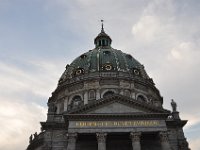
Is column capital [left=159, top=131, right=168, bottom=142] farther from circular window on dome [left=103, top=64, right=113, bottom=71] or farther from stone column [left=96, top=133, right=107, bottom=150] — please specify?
circular window on dome [left=103, top=64, right=113, bottom=71]

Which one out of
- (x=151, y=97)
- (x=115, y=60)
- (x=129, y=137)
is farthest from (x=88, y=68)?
(x=129, y=137)

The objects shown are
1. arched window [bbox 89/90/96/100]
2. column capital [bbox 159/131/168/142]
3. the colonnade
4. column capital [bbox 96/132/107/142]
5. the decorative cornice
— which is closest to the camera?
the colonnade

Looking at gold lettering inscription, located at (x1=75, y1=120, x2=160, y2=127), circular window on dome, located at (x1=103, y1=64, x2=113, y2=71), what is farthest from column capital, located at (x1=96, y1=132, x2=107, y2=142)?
circular window on dome, located at (x1=103, y1=64, x2=113, y2=71)

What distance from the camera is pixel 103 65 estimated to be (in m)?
58.4

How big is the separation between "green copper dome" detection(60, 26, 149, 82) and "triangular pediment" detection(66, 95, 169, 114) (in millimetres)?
16394

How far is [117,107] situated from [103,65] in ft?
61.0

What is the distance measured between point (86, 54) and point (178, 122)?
89.1 ft

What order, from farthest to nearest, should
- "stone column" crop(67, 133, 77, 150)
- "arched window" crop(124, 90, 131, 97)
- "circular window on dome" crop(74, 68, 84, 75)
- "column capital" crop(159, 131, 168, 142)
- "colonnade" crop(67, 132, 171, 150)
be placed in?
"circular window on dome" crop(74, 68, 84, 75)
"arched window" crop(124, 90, 131, 97)
"column capital" crop(159, 131, 168, 142)
"colonnade" crop(67, 132, 171, 150)
"stone column" crop(67, 133, 77, 150)

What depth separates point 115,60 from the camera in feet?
198

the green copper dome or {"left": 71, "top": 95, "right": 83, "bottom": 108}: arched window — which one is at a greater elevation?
the green copper dome

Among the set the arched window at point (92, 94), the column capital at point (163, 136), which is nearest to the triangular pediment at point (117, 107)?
the column capital at point (163, 136)

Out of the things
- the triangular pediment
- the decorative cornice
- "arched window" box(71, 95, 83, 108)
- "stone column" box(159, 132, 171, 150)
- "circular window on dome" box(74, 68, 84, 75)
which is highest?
"circular window on dome" box(74, 68, 84, 75)

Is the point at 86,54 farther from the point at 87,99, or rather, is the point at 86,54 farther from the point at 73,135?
the point at 73,135

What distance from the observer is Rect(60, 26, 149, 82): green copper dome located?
58.1 metres
